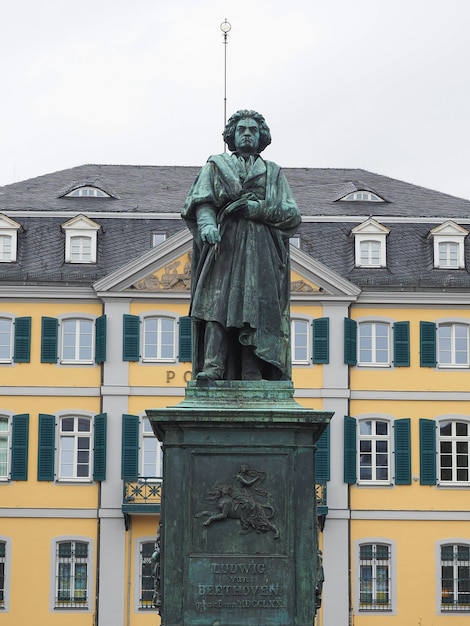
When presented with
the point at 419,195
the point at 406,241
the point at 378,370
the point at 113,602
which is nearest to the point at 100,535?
the point at 113,602

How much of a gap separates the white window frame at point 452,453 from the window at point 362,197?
292 inches

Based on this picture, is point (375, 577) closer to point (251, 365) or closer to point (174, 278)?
point (174, 278)

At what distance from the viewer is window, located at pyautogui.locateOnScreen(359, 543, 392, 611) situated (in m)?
40.1

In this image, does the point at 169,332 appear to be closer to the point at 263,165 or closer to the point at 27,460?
the point at 27,460

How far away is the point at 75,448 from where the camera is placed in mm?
40500

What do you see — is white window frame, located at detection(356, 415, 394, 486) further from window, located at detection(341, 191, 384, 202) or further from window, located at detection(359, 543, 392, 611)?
window, located at detection(341, 191, 384, 202)

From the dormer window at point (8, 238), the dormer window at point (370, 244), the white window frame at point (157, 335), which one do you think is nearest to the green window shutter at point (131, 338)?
the white window frame at point (157, 335)

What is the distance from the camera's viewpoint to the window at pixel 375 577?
4006 centimetres

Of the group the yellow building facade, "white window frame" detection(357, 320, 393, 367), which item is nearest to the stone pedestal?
the yellow building facade

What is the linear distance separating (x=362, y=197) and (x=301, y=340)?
19.7 feet

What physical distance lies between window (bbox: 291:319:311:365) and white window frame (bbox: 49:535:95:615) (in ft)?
23.4

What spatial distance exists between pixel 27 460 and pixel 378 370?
942 centimetres

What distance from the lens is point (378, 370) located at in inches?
1629

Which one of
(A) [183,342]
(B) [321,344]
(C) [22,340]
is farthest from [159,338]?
(B) [321,344]
